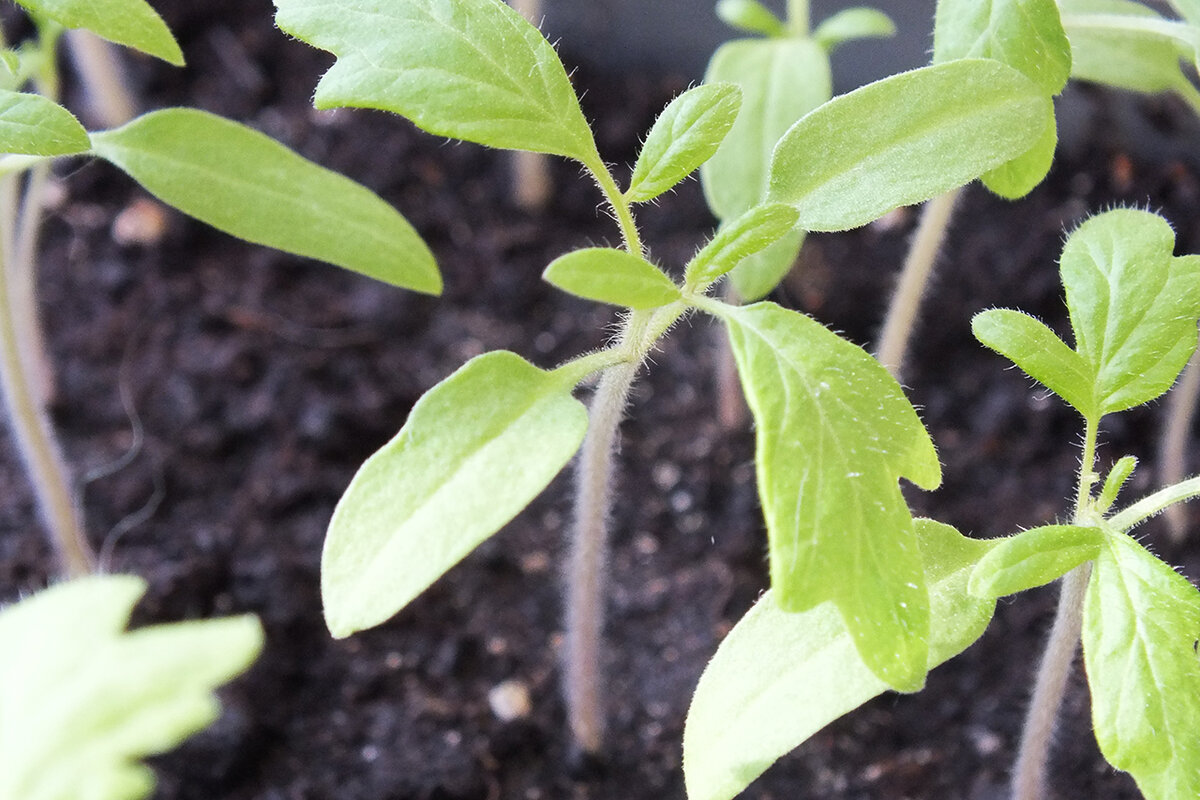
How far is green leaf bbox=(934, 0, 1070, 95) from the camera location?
0.62m

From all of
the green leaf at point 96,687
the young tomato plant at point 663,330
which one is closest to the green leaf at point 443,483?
the young tomato plant at point 663,330

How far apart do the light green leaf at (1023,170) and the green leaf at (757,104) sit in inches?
8.5

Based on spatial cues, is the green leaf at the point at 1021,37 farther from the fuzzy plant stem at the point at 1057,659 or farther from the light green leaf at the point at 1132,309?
the fuzzy plant stem at the point at 1057,659

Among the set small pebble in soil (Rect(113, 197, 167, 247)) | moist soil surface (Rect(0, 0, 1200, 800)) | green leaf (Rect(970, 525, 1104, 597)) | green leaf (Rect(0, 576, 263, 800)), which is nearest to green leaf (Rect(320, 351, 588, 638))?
green leaf (Rect(0, 576, 263, 800))

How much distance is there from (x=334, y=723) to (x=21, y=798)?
452 mm

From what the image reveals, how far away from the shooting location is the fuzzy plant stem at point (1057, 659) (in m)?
0.60

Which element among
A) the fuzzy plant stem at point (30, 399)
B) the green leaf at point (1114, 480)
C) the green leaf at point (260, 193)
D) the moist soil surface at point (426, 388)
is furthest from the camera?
the moist soil surface at point (426, 388)

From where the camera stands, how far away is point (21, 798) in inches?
20.2

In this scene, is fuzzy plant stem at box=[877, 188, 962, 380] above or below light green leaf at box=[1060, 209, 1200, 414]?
below

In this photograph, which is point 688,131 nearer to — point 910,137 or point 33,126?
point 910,137

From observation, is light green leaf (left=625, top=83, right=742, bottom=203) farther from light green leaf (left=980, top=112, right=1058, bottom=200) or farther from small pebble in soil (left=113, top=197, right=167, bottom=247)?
small pebble in soil (left=113, top=197, right=167, bottom=247)

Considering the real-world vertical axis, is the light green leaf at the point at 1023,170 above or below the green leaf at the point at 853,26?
above

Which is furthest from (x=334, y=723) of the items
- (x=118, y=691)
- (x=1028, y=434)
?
(x=1028, y=434)

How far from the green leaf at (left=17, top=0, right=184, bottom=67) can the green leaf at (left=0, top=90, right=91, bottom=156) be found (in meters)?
0.05
